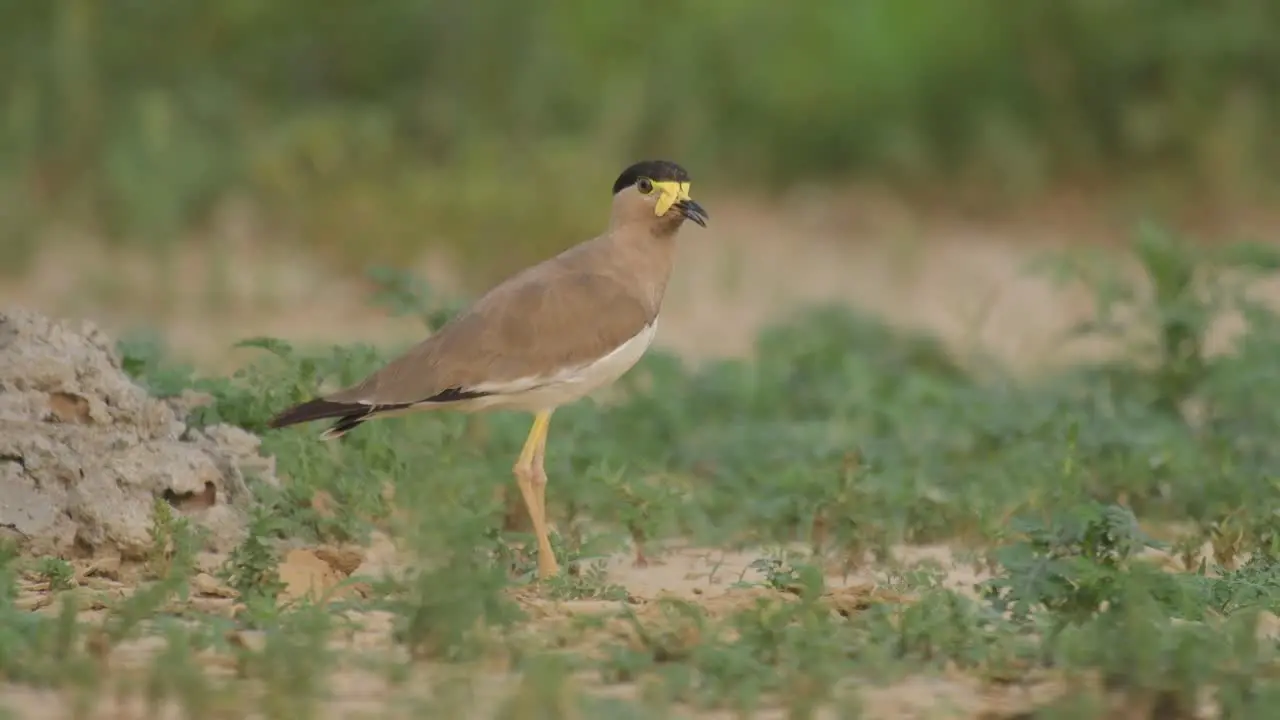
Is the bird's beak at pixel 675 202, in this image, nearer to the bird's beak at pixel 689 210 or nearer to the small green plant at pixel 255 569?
the bird's beak at pixel 689 210

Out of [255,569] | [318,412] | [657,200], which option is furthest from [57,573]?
[657,200]

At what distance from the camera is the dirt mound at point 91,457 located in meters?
5.00

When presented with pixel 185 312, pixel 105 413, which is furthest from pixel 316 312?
pixel 105 413

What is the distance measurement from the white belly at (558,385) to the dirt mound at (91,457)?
0.69 meters

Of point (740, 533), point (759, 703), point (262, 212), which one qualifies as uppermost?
point (262, 212)

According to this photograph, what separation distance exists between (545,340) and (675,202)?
61 centimetres

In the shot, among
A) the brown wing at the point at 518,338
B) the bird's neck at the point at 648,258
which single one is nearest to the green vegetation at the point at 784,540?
the brown wing at the point at 518,338

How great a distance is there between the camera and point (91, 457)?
512 cm

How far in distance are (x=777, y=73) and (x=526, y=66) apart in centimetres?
195

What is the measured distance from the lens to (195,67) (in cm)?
1107

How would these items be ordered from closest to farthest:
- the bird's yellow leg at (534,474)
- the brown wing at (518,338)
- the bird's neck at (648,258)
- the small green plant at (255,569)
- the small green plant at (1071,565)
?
the small green plant at (1071,565) < the small green plant at (255,569) < the brown wing at (518,338) < the bird's yellow leg at (534,474) < the bird's neck at (648,258)

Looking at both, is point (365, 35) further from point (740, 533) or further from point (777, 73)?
point (740, 533)

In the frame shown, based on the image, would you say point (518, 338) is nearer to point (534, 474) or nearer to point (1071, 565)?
point (534, 474)

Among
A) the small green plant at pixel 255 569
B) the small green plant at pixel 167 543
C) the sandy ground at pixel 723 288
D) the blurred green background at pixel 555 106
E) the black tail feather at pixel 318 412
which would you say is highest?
the blurred green background at pixel 555 106
